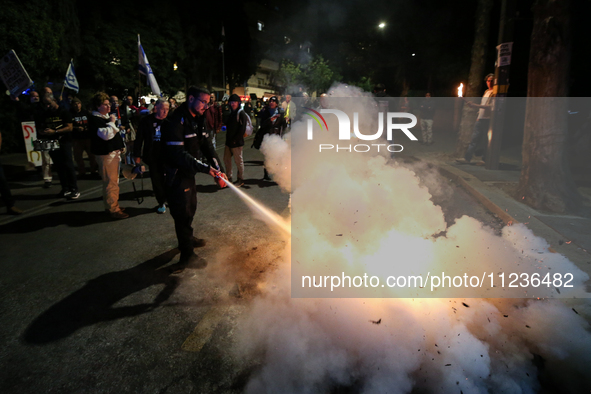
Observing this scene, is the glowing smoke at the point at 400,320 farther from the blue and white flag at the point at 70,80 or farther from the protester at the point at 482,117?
the blue and white flag at the point at 70,80

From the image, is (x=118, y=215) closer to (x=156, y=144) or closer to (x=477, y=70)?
(x=156, y=144)

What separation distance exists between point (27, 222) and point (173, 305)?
3928 millimetres

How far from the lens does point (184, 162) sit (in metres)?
3.72

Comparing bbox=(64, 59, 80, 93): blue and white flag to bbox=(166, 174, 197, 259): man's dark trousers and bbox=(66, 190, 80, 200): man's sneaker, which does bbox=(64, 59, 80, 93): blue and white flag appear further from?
bbox=(166, 174, 197, 259): man's dark trousers

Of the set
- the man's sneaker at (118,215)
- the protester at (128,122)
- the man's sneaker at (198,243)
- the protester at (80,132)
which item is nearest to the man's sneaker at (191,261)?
the man's sneaker at (198,243)

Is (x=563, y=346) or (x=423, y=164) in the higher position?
(x=423, y=164)

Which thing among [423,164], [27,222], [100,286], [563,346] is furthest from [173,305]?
[423,164]

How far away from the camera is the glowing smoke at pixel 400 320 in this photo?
91.8 inches

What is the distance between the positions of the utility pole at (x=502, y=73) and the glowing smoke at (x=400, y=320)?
530 cm

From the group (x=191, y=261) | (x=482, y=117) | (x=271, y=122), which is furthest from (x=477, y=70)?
(x=191, y=261)

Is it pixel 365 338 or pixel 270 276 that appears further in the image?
pixel 270 276

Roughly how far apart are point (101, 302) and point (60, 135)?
15.2ft

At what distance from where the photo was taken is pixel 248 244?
459cm

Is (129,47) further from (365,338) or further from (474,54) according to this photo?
(365,338)
